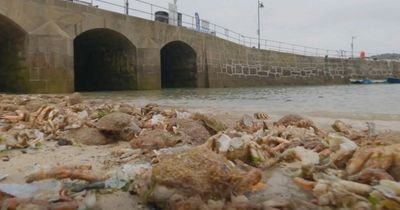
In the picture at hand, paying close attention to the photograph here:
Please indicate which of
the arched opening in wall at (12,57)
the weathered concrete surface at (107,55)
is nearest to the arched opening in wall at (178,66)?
the weathered concrete surface at (107,55)

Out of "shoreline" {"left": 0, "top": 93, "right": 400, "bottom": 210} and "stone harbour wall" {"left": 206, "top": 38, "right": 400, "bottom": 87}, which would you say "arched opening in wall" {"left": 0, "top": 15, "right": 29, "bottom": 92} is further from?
"stone harbour wall" {"left": 206, "top": 38, "right": 400, "bottom": 87}

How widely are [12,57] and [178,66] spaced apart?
12.4 metres

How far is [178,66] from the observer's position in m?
27.2

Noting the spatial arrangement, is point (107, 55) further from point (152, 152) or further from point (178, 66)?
point (152, 152)

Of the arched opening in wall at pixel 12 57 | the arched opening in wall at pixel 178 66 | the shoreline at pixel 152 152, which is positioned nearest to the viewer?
the shoreline at pixel 152 152

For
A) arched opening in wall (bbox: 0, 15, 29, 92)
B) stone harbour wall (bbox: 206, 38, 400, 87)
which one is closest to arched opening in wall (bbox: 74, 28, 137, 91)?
arched opening in wall (bbox: 0, 15, 29, 92)

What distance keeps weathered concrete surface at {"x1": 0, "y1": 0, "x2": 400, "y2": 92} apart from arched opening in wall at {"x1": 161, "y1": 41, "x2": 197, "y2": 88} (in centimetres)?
8

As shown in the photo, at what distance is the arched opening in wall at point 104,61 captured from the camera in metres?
21.6

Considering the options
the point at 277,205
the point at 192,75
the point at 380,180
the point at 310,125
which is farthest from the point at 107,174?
the point at 192,75

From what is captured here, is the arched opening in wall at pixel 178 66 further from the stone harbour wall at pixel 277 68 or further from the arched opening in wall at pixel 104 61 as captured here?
the arched opening in wall at pixel 104 61

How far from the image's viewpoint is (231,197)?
2197 millimetres

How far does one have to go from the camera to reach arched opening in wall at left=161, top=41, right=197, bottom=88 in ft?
86.0

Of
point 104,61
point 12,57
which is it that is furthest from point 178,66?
point 12,57

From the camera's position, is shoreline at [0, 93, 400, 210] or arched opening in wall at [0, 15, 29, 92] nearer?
shoreline at [0, 93, 400, 210]
